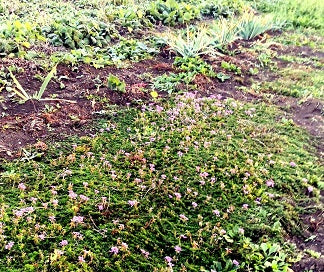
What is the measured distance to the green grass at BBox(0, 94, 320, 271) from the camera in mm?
2818

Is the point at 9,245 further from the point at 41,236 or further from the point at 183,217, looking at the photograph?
the point at 183,217

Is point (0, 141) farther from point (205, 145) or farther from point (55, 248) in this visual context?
point (205, 145)

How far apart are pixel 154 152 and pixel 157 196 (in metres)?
0.64

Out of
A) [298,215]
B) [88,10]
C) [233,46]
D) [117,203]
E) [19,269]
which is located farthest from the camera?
[88,10]

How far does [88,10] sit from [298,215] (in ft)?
19.9

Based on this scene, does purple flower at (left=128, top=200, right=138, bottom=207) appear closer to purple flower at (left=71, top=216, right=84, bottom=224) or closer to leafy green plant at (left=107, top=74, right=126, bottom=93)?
purple flower at (left=71, top=216, right=84, bottom=224)

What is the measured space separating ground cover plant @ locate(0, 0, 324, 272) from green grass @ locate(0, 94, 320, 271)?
13mm

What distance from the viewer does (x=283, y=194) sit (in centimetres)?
375

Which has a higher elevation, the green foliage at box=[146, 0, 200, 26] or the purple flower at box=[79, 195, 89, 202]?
the purple flower at box=[79, 195, 89, 202]

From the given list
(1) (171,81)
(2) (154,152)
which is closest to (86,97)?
(1) (171,81)

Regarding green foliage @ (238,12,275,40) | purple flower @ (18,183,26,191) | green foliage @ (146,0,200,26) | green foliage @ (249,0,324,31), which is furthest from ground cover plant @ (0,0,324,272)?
green foliage @ (249,0,324,31)

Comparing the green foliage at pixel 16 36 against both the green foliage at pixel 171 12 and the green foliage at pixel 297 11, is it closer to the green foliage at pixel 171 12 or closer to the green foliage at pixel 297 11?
the green foliage at pixel 171 12

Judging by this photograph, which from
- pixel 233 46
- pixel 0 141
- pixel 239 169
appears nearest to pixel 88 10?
pixel 233 46

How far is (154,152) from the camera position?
393 cm
